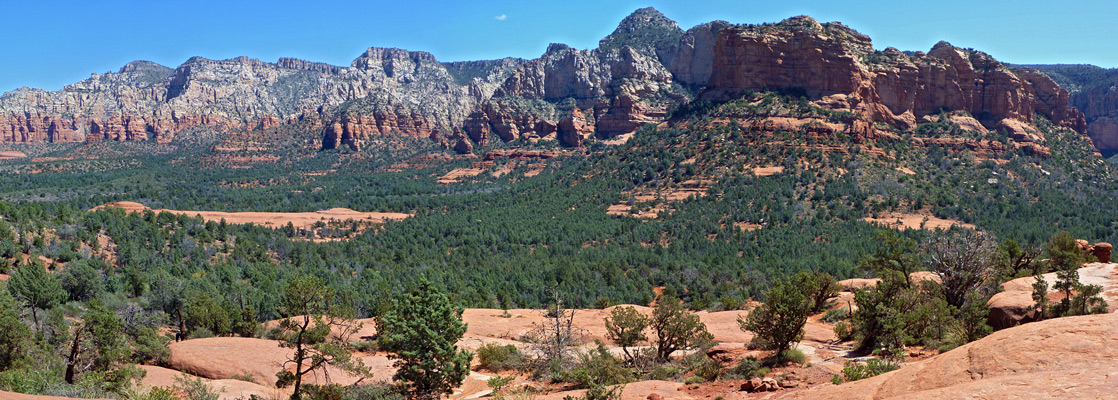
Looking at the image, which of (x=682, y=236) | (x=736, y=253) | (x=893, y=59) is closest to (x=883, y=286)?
(x=736, y=253)

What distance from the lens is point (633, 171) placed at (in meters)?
99.4

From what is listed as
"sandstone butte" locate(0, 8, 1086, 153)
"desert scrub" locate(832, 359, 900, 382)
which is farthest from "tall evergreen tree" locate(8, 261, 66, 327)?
"sandstone butte" locate(0, 8, 1086, 153)

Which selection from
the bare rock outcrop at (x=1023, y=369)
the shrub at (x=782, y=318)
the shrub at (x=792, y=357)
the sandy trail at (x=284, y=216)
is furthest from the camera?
the sandy trail at (x=284, y=216)

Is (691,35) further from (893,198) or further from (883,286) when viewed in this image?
(883,286)

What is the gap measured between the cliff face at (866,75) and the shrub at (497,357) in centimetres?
8610

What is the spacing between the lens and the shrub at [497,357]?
26.7 metres

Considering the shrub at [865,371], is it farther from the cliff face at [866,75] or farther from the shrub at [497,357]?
the cliff face at [866,75]

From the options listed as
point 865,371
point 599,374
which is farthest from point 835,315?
point 599,374

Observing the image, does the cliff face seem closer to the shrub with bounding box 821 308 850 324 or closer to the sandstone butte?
the sandstone butte

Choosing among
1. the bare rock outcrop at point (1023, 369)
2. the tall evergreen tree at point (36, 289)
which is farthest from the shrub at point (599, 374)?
the tall evergreen tree at point (36, 289)

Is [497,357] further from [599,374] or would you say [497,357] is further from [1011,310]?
[1011,310]

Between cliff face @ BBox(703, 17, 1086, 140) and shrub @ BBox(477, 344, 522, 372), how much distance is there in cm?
8610

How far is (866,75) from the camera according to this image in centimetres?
9675

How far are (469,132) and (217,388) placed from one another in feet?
547
